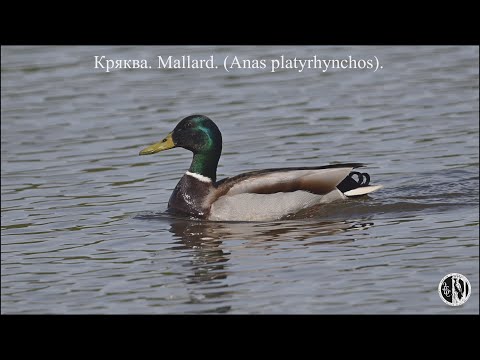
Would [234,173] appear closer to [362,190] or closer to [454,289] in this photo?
[362,190]

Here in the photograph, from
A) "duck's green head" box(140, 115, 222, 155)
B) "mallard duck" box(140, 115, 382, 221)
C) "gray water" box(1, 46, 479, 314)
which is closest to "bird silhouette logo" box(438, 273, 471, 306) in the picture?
"gray water" box(1, 46, 479, 314)

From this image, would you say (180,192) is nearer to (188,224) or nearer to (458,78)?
(188,224)

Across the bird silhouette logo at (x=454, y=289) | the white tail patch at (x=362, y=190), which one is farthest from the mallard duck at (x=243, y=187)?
the bird silhouette logo at (x=454, y=289)

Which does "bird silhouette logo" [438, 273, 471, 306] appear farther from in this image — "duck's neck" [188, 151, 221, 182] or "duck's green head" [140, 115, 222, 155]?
"duck's green head" [140, 115, 222, 155]

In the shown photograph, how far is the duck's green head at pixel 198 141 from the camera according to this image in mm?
14008

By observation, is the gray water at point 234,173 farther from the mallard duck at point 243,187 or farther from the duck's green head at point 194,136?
the duck's green head at point 194,136

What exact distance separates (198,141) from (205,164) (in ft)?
0.97

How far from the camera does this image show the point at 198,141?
14.0 meters

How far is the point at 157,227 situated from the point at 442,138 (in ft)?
16.8

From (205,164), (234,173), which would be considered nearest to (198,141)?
(205,164)

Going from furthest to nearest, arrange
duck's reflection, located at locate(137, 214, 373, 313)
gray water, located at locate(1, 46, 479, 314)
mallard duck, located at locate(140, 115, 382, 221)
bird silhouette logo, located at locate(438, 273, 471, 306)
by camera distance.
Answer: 1. mallard duck, located at locate(140, 115, 382, 221)
2. duck's reflection, located at locate(137, 214, 373, 313)
3. gray water, located at locate(1, 46, 479, 314)
4. bird silhouette logo, located at locate(438, 273, 471, 306)

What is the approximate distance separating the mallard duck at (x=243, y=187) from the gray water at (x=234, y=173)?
190 mm

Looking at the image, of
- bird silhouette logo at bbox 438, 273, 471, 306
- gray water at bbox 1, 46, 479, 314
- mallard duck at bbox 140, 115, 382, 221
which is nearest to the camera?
bird silhouette logo at bbox 438, 273, 471, 306

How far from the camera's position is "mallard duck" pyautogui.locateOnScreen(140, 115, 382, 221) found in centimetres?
1334
